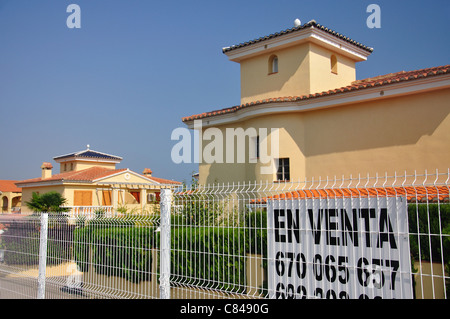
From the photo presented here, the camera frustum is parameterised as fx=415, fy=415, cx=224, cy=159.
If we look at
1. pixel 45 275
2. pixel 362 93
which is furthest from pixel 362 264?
pixel 362 93

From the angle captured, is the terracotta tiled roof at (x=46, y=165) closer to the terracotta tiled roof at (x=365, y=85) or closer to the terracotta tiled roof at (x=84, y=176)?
the terracotta tiled roof at (x=84, y=176)

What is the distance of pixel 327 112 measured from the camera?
45.9 feet

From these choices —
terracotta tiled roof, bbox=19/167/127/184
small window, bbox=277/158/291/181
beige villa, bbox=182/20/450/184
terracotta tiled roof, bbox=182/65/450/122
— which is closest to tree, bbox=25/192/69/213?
terracotta tiled roof, bbox=19/167/127/184

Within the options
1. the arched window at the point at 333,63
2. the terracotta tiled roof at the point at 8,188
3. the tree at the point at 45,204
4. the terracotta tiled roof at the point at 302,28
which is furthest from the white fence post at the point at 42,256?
the terracotta tiled roof at the point at 8,188

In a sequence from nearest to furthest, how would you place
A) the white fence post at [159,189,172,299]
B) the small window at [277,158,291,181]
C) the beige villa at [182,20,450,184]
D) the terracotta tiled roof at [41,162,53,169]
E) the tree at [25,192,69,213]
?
the white fence post at [159,189,172,299] → the beige villa at [182,20,450,184] → the small window at [277,158,291,181] → the tree at [25,192,69,213] → the terracotta tiled roof at [41,162,53,169]

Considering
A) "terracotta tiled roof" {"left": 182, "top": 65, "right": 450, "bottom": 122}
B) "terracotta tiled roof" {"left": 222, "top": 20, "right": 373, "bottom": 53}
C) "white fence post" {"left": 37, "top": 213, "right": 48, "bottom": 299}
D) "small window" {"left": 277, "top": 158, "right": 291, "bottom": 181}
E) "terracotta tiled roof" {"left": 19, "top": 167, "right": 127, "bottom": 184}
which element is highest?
"terracotta tiled roof" {"left": 222, "top": 20, "right": 373, "bottom": 53}

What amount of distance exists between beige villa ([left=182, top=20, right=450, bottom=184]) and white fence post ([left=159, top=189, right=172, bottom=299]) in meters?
8.13

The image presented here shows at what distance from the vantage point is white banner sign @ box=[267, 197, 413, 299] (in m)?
4.17

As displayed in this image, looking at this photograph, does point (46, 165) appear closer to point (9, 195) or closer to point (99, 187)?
point (99, 187)

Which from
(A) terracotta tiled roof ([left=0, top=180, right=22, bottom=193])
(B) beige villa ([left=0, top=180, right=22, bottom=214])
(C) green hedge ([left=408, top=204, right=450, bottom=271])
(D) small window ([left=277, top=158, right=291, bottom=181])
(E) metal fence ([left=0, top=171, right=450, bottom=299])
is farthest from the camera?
(A) terracotta tiled roof ([left=0, top=180, right=22, bottom=193])

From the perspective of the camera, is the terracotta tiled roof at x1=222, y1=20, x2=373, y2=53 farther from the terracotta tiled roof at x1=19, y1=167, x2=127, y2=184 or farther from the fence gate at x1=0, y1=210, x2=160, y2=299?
the terracotta tiled roof at x1=19, y1=167, x2=127, y2=184

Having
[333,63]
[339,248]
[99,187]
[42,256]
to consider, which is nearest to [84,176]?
[99,187]

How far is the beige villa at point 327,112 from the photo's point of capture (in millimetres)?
11852

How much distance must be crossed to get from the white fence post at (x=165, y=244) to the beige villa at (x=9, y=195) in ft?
143
